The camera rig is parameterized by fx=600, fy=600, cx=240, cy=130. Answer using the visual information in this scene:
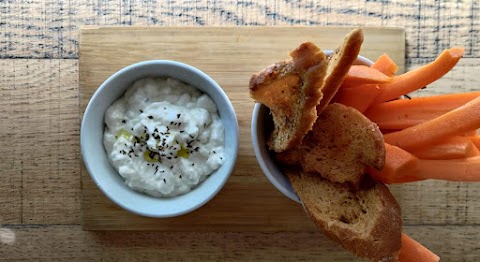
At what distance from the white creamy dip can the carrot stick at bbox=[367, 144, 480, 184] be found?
0.31m

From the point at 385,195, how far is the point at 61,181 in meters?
0.66

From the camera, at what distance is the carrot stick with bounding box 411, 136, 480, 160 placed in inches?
37.8


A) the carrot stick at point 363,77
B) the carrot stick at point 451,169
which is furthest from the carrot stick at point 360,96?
the carrot stick at point 451,169

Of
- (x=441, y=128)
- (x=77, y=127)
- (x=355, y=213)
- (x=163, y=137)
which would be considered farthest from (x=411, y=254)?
(x=77, y=127)

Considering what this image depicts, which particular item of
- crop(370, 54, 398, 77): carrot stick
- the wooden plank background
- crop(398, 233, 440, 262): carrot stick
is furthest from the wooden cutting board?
crop(398, 233, 440, 262): carrot stick

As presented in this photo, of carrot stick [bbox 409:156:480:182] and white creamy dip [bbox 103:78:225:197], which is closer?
carrot stick [bbox 409:156:480:182]

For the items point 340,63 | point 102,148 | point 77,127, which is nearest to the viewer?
point 340,63

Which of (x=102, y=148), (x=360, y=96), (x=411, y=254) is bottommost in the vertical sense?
(x=411, y=254)

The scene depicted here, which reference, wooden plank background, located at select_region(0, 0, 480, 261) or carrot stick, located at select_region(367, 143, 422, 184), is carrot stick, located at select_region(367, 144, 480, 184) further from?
wooden plank background, located at select_region(0, 0, 480, 261)

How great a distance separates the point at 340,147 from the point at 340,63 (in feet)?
0.56

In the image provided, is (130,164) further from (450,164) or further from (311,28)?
(450,164)

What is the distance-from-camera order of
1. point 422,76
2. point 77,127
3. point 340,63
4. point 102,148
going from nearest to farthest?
point 340,63 → point 422,76 → point 102,148 → point 77,127

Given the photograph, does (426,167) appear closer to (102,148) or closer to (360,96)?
(360,96)

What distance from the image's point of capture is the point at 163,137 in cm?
107
